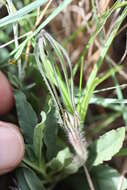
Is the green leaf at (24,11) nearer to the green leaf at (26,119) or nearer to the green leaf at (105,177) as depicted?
the green leaf at (26,119)

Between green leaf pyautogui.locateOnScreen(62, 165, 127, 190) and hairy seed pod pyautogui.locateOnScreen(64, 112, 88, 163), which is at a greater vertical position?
hairy seed pod pyautogui.locateOnScreen(64, 112, 88, 163)

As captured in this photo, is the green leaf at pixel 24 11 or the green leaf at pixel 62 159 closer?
the green leaf at pixel 24 11

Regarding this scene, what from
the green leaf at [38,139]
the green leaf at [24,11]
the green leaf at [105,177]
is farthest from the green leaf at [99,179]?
the green leaf at [24,11]

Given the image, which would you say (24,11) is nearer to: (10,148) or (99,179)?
(10,148)

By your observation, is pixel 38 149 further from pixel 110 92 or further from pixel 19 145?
pixel 110 92

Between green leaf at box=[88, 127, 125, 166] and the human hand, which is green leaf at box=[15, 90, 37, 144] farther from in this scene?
green leaf at box=[88, 127, 125, 166]

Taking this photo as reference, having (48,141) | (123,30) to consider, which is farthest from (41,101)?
(123,30)

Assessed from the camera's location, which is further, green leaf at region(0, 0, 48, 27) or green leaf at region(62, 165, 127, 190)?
green leaf at region(62, 165, 127, 190)

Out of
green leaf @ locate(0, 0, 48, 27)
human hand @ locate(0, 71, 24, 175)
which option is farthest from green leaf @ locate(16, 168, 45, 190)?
green leaf @ locate(0, 0, 48, 27)
